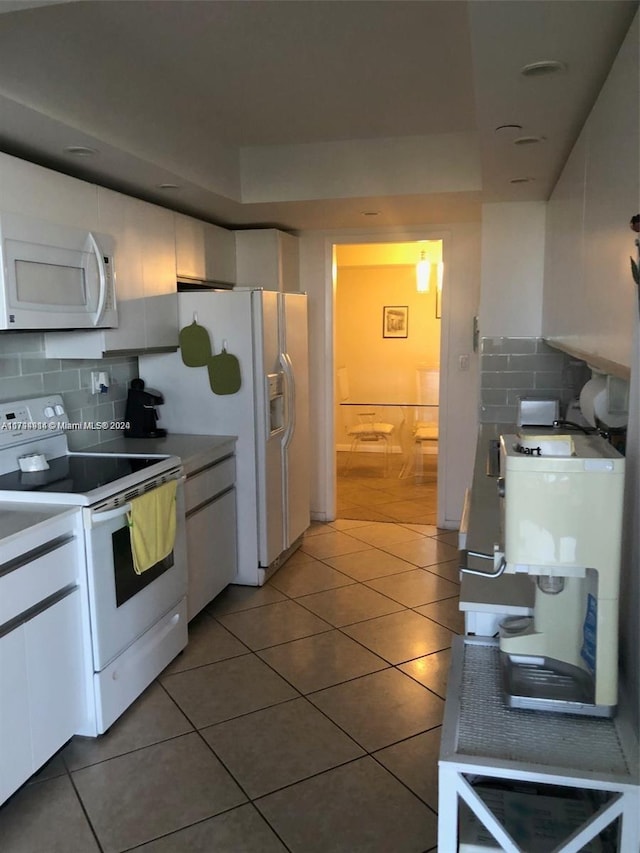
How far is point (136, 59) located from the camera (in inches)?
98.7

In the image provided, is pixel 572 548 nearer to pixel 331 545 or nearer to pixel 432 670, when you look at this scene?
pixel 432 670

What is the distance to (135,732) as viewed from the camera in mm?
2570

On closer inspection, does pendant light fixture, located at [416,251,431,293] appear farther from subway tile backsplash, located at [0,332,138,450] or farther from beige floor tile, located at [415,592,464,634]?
beige floor tile, located at [415,592,464,634]

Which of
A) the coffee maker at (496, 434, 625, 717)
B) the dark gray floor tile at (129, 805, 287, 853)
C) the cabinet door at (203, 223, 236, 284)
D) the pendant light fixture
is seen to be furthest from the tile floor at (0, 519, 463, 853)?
the pendant light fixture

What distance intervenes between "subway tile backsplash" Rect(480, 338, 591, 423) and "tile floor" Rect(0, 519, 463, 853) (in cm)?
118

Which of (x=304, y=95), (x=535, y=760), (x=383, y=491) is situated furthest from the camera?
(x=383, y=491)

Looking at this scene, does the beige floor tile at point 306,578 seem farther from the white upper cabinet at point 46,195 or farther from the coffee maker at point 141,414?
the white upper cabinet at point 46,195

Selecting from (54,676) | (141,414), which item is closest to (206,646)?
(54,676)

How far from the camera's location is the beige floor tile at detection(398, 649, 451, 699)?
2.90 m

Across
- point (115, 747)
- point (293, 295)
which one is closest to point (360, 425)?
point (293, 295)

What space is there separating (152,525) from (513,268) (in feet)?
8.25

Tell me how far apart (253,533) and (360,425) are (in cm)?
346

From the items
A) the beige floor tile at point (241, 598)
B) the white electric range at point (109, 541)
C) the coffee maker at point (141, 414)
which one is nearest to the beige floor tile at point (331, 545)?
the beige floor tile at point (241, 598)

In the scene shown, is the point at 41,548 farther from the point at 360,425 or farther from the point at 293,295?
the point at 360,425
